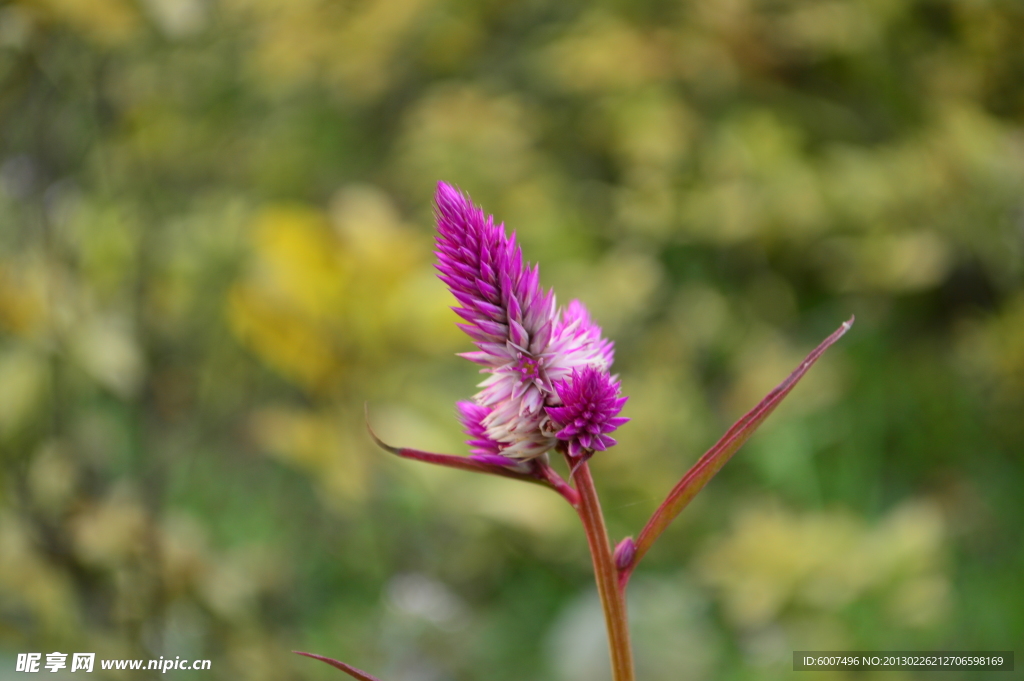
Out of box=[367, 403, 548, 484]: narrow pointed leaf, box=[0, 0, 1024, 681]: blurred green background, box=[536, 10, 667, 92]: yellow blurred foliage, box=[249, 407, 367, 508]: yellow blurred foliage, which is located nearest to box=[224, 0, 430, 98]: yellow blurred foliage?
box=[0, 0, 1024, 681]: blurred green background

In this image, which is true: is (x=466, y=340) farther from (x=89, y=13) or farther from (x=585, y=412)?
(x=585, y=412)

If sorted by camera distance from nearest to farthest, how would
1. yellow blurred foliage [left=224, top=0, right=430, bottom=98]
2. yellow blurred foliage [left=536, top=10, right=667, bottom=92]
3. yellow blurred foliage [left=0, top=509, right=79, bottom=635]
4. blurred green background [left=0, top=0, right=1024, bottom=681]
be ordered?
yellow blurred foliage [left=0, top=509, right=79, bottom=635] < blurred green background [left=0, top=0, right=1024, bottom=681] < yellow blurred foliage [left=224, top=0, right=430, bottom=98] < yellow blurred foliage [left=536, top=10, right=667, bottom=92]

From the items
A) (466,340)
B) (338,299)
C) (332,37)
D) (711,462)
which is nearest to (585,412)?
(711,462)

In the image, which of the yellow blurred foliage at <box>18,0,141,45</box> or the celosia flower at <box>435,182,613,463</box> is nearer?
the celosia flower at <box>435,182,613,463</box>

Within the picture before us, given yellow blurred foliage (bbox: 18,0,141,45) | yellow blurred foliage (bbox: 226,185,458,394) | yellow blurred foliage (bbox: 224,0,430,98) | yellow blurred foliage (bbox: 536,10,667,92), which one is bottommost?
yellow blurred foliage (bbox: 226,185,458,394)

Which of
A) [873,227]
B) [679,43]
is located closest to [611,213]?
[679,43]

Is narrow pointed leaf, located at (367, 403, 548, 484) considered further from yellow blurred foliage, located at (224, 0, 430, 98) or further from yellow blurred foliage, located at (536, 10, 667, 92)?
yellow blurred foliage, located at (536, 10, 667, 92)

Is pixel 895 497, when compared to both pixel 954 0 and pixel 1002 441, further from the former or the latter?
pixel 954 0
